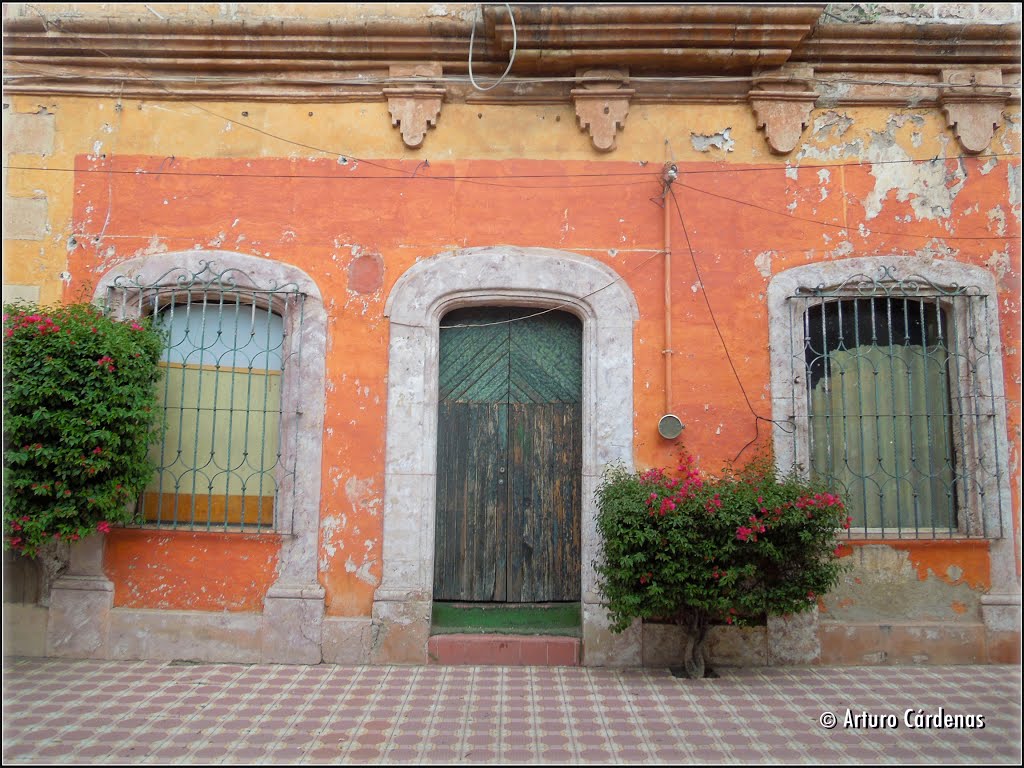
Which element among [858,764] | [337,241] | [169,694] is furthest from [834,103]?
[169,694]

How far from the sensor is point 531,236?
5754mm

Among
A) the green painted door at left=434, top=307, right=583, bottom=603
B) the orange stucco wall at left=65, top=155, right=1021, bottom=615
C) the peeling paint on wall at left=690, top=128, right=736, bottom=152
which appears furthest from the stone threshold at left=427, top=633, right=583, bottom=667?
the peeling paint on wall at left=690, top=128, right=736, bottom=152

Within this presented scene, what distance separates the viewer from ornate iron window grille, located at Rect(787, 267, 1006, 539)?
18.2 feet

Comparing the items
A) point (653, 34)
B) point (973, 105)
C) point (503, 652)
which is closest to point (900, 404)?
point (973, 105)

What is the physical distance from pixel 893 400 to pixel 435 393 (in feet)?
12.0

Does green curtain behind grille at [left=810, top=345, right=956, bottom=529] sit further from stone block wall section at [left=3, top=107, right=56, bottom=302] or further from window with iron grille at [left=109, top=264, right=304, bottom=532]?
stone block wall section at [left=3, top=107, right=56, bottom=302]

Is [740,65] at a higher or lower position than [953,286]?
higher

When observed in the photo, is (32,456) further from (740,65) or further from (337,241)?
(740,65)

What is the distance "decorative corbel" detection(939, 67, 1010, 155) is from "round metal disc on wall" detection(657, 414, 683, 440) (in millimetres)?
3263

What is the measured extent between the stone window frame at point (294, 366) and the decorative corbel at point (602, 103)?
2582 mm

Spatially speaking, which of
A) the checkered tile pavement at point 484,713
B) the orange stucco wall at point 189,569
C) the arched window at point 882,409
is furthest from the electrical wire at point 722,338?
the orange stucco wall at point 189,569

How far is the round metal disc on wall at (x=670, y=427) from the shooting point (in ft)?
17.9

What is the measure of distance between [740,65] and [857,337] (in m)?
2.39

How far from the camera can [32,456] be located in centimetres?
491
